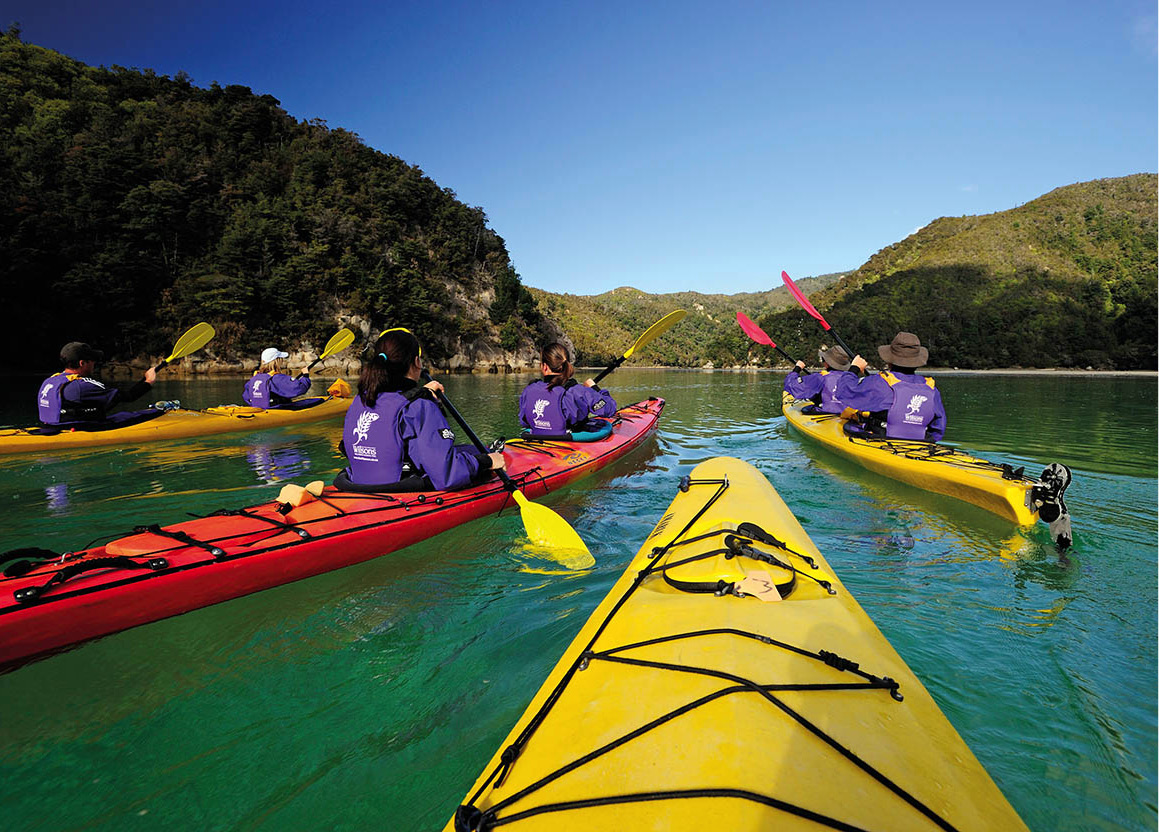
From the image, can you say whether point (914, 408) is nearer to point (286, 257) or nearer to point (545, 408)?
point (545, 408)

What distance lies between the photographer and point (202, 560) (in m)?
3.00

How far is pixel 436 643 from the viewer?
2975 mm

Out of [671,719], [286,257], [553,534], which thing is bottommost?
[553,534]

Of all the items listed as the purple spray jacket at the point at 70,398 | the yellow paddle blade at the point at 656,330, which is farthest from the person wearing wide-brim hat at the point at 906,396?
the purple spray jacket at the point at 70,398

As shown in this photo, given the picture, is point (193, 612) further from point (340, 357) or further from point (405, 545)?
point (340, 357)

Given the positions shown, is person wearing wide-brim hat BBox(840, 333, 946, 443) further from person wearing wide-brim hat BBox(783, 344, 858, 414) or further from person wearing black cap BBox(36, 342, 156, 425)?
person wearing black cap BBox(36, 342, 156, 425)

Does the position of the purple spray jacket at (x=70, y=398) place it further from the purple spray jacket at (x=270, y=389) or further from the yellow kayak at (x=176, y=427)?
the purple spray jacket at (x=270, y=389)

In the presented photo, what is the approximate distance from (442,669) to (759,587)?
5.77 feet

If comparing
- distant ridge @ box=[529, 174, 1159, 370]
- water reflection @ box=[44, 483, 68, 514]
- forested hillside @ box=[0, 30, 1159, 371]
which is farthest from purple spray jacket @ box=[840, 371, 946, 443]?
distant ridge @ box=[529, 174, 1159, 370]

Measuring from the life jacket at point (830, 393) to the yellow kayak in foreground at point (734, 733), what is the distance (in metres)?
8.76

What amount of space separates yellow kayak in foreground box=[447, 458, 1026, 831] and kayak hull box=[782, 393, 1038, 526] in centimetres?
331

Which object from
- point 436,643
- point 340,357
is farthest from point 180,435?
point 340,357

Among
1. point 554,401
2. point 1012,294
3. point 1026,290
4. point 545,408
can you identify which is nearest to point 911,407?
Result: point 554,401

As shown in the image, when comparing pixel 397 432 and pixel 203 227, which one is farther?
pixel 203 227
